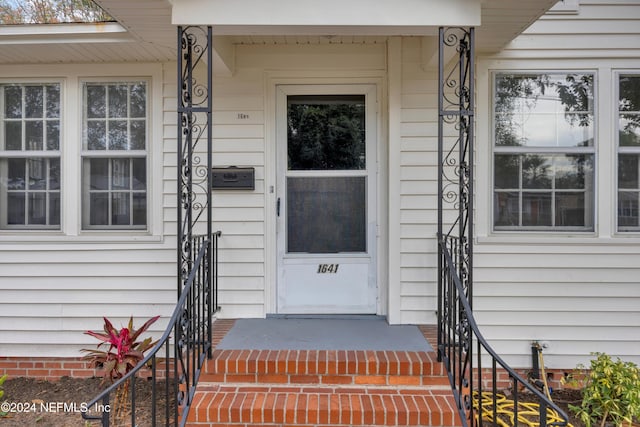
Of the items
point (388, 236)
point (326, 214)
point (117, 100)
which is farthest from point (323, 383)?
point (117, 100)

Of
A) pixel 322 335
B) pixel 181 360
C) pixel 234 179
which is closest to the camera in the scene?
pixel 181 360

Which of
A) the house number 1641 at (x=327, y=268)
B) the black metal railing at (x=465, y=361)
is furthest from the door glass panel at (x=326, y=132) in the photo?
the black metal railing at (x=465, y=361)

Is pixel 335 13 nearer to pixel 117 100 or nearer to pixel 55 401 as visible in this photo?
pixel 117 100

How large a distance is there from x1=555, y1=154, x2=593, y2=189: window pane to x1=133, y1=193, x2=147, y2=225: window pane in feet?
11.3

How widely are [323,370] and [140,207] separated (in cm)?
207

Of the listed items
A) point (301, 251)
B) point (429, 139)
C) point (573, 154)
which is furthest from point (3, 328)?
point (573, 154)

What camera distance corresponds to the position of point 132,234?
3.48m

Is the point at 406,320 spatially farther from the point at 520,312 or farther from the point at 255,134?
the point at 255,134

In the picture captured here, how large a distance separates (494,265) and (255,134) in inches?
88.0

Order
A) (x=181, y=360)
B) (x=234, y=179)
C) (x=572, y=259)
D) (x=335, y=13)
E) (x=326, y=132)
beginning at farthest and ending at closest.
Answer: (x=326, y=132) → (x=234, y=179) → (x=572, y=259) → (x=335, y=13) → (x=181, y=360)

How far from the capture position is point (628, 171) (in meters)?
3.40

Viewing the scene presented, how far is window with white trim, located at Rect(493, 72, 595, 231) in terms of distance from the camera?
341 centimetres

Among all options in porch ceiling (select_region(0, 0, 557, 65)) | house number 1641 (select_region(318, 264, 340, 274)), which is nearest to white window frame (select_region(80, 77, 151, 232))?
porch ceiling (select_region(0, 0, 557, 65))

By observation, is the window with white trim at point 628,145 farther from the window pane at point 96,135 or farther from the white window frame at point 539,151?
the window pane at point 96,135
